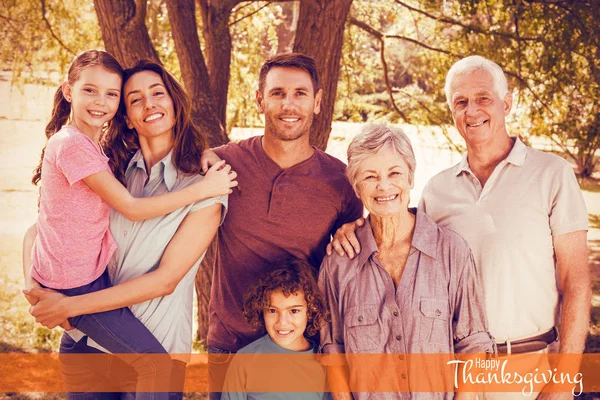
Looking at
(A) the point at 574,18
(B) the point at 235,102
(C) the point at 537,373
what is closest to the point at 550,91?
(A) the point at 574,18

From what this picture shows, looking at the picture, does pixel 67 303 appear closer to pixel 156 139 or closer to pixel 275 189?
pixel 156 139

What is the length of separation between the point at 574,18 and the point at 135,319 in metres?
4.65

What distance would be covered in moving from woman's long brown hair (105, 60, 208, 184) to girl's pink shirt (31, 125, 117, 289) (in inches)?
7.5

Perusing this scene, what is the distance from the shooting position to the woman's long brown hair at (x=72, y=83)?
9.50 feet

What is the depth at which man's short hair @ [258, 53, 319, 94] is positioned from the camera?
3170 mm

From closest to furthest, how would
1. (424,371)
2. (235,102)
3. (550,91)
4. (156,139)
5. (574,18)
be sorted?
(424,371) < (156,139) < (574,18) < (550,91) < (235,102)

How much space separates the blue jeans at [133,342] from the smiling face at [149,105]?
2.46 feet

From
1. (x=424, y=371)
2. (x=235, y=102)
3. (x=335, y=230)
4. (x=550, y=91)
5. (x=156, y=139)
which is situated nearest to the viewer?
(x=424, y=371)

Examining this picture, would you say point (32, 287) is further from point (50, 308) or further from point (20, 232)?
point (20, 232)

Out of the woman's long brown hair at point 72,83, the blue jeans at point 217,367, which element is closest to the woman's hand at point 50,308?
the woman's long brown hair at point 72,83

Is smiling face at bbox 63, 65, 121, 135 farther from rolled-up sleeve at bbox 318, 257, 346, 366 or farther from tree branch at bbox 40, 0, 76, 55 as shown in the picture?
tree branch at bbox 40, 0, 76, 55

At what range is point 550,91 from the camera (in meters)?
6.14

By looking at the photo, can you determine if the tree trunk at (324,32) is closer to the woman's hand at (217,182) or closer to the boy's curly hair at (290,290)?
the woman's hand at (217,182)

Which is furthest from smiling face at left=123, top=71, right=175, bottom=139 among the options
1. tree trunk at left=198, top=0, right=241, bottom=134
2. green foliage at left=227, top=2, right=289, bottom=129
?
green foliage at left=227, top=2, right=289, bottom=129
